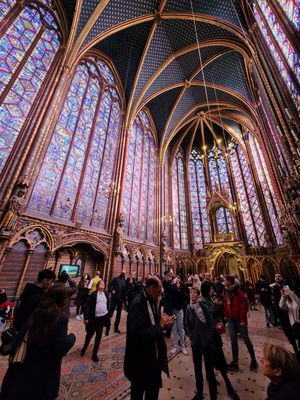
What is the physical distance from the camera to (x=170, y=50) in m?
12.7

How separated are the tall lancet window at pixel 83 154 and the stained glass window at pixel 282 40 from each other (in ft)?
26.6

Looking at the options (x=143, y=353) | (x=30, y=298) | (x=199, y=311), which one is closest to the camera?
(x=143, y=353)

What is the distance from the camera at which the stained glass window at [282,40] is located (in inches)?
224

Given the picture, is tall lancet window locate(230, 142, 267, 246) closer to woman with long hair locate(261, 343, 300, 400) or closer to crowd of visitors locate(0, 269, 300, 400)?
crowd of visitors locate(0, 269, 300, 400)

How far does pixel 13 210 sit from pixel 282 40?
11.4 meters

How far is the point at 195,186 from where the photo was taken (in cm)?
1967

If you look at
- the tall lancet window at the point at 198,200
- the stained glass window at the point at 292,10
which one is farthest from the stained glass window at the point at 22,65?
the tall lancet window at the point at 198,200

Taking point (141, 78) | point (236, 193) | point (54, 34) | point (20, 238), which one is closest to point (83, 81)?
point (54, 34)

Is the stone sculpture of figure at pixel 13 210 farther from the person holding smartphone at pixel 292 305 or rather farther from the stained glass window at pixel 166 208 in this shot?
the stained glass window at pixel 166 208

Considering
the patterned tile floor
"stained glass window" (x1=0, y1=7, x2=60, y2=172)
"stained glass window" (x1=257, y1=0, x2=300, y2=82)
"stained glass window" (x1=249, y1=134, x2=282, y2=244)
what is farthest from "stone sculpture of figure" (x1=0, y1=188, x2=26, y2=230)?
"stained glass window" (x1=249, y1=134, x2=282, y2=244)

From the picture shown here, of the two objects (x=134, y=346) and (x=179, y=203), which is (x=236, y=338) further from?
(x=179, y=203)


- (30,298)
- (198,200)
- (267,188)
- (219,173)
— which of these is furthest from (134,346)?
(219,173)

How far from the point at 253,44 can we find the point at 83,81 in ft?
31.7

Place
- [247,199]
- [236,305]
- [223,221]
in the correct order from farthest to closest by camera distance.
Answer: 1. [223,221]
2. [247,199]
3. [236,305]
